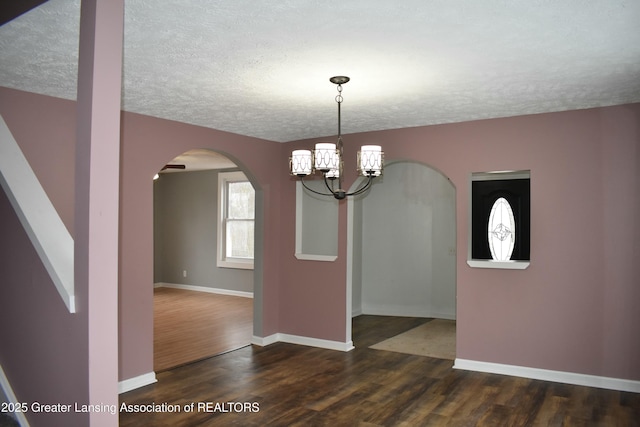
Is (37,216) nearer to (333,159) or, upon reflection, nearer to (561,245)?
(333,159)

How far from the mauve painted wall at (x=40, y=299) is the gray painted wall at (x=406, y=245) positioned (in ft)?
15.0

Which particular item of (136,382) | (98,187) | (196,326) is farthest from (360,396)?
(196,326)

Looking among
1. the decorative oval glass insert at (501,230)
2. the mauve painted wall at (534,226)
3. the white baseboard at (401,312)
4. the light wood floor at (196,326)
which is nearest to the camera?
the mauve painted wall at (534,226)

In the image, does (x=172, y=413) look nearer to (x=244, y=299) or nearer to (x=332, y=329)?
(x=332, y=329)

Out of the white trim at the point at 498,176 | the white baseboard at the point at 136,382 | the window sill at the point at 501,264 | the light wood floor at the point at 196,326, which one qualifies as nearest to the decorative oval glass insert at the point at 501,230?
the white trim at the point at 498,176

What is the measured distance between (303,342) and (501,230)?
2563 mm

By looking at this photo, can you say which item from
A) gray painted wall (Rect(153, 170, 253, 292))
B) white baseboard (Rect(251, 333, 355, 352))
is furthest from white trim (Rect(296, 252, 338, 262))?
gray painted wall (Rect(153, 170, 253, 292))

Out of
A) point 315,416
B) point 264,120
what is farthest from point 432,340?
point 264,120

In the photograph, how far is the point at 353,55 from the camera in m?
3.00

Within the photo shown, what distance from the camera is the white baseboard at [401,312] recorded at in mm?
7395

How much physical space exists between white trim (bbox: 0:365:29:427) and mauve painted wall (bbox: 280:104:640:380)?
3.72 m

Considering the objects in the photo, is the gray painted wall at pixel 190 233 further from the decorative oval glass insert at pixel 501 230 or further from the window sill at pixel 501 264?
the window sill at pixel 501 264

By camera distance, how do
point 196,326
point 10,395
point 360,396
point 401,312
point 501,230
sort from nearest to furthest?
point 10,395
point 360,396
point 501,230
point 196,326
point 401,312

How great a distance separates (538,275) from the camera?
461 cm
